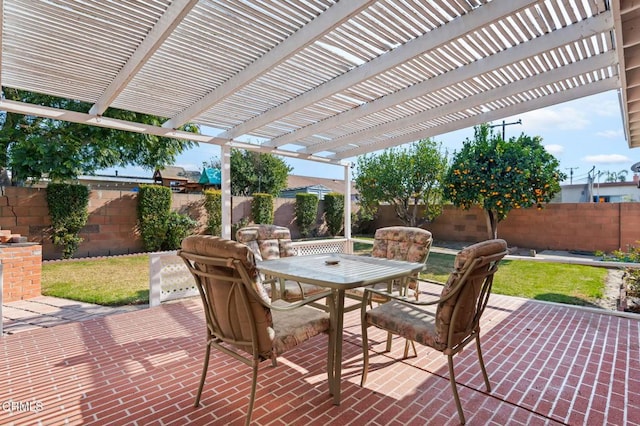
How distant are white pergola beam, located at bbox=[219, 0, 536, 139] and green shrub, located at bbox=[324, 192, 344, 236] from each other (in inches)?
349

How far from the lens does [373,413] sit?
84.8 inches

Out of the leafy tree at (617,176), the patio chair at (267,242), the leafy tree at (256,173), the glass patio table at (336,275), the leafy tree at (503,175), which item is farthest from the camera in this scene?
the leafy tree at (617,176)

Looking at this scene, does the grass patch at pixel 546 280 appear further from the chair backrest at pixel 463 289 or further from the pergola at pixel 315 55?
the chair backrest at pixel 463 289

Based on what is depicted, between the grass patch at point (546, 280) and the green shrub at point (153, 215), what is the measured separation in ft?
22.9

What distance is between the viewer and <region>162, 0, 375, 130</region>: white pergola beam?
243cm

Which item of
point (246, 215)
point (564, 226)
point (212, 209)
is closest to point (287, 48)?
point (212, 209)

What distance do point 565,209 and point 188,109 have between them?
1044 cm

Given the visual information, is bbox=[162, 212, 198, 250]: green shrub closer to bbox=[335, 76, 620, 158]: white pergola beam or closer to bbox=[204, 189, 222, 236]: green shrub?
bbox=[204, 189, 222, 236]: green shrub

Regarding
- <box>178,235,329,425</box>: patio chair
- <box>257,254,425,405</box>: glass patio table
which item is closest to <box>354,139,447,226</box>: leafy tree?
<box>257,254,425,405</box>: glass patio table

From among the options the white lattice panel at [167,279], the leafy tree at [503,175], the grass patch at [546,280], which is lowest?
the grass patch at [546,280]

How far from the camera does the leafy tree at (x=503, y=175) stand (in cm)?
816

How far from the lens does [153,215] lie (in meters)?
8.70

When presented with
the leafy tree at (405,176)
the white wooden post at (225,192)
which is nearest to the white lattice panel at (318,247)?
the white wooden post at (225,192)

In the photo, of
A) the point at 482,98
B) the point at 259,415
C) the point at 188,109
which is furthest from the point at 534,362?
the point at 188,109
